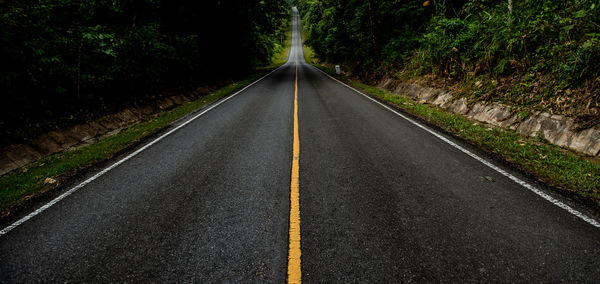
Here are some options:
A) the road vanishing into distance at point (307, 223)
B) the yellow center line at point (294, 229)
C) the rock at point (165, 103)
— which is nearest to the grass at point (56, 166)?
the road vanishing into distance at point (307, 223)

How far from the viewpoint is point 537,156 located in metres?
4.32

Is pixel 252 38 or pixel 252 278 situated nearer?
pixel 252 278

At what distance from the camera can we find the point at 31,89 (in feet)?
18.5

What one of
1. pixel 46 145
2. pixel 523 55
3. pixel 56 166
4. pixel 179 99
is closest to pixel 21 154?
pixel 46 145

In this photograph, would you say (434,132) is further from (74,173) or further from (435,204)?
(74,173)

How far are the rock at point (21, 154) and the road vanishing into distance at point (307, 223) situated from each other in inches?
82.1

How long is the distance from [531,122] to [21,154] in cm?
1119

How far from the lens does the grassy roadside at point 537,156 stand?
3.41m

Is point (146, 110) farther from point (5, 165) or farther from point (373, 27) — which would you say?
point (373, 27)

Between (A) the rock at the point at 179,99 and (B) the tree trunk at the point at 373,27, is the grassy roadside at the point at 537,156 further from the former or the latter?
(B) the tree trunk at the point at 373,27

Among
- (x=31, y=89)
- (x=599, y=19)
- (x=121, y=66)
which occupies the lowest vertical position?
(x=31, y=89)

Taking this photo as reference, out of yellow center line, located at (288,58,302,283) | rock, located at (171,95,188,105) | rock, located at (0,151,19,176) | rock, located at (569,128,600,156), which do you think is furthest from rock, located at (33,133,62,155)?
rock, located at (569,128,600,156)

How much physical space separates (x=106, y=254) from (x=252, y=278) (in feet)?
5.23

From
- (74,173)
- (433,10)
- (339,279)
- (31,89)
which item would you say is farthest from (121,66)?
(433,10)
